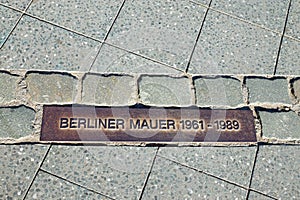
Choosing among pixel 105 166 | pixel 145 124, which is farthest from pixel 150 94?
pixel 105 166

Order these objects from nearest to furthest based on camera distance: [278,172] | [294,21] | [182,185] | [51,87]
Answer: [182,185] < [278,172] < [51,87] < [294,21]

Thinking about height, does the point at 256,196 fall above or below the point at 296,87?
below

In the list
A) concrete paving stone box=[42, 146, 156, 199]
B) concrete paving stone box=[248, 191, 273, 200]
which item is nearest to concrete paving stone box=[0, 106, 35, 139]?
concrete paving stone box=[42, 146, 156, 199]

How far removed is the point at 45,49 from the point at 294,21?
1.93m

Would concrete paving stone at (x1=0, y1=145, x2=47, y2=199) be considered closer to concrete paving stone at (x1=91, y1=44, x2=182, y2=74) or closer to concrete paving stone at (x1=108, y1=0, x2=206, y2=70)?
concrete paving stone at (x1=91, y1=44, x2=182, y2=74)

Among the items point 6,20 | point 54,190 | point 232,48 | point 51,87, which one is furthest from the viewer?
point 232,48

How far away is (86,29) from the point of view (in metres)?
2.88

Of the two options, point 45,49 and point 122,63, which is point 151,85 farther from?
point 45,49

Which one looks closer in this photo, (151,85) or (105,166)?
(105,166)

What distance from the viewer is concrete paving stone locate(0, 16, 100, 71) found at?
2666 millimetres

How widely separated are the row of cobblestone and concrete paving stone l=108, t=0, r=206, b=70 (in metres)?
0.20

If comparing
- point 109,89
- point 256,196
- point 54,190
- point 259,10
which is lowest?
point 54,190

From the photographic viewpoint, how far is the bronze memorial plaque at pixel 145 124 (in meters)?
2.44

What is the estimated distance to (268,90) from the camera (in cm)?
→ 277
